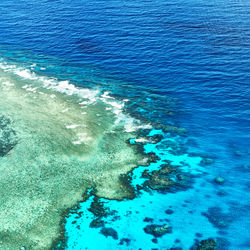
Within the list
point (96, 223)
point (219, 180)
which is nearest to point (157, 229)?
point (96, 223)

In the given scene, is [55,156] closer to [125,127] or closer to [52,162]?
[52,162]

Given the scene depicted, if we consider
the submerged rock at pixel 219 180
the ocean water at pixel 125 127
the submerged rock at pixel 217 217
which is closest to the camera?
the submerged rock at pixel 217 217

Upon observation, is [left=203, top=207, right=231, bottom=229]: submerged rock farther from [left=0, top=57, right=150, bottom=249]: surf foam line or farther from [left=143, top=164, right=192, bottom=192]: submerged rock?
[left=0, top=57, right=150, bottom=249]: surf foam line

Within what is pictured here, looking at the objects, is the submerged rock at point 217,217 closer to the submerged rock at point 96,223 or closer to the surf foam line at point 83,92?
the submerged rock at point 96,223

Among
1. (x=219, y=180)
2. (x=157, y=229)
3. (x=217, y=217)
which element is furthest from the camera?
(x=219, y=180)

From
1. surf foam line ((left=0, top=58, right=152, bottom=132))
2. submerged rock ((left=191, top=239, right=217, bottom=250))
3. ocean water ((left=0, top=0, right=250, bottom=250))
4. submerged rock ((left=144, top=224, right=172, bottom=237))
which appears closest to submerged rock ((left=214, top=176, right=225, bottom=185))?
ocean water ((left=0, top=0, right=250, bottom=250))

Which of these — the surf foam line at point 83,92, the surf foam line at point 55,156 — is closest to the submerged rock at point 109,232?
the surf foam line at point 55,156

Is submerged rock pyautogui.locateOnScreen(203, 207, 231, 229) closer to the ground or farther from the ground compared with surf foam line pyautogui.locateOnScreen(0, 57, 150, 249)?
closer to the ground
